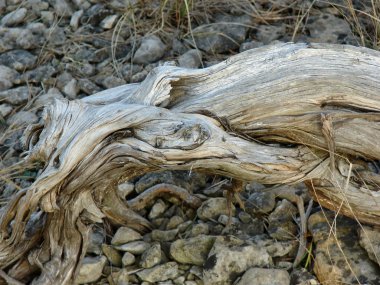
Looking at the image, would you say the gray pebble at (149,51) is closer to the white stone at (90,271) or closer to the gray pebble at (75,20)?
the gray pebble at (75,20)

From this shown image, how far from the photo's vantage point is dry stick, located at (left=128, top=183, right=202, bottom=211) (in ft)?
11.3

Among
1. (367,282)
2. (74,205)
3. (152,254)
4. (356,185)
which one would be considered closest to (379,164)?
(356,185)

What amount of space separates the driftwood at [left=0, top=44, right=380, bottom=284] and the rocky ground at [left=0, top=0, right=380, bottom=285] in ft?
0.83

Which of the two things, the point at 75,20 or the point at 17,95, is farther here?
the point at 75,20

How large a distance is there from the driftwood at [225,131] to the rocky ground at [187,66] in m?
0.25

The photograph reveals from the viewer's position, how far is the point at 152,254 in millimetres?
3199

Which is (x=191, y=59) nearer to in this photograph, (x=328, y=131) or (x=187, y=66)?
(x=187, y=66)

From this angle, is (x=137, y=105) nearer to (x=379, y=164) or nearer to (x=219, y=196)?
(x=219, y=196)

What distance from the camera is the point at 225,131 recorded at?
9.57 feet

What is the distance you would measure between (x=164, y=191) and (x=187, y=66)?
893 millimetres

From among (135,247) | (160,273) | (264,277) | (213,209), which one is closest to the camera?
(264,277)

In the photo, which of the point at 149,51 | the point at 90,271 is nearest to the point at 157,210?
the point at 90,271

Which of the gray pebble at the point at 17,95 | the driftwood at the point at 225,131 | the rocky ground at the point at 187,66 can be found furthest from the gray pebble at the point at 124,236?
the gray pebble at the point at 17,95

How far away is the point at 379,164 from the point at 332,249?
40 cm
